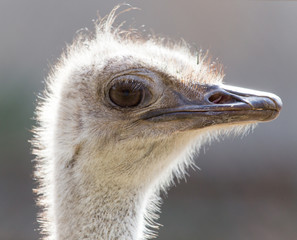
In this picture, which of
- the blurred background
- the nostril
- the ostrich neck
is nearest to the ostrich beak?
the nostril

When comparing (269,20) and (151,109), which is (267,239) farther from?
(151,109)

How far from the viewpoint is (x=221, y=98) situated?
2133 millimetres

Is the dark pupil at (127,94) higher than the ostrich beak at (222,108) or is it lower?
higher

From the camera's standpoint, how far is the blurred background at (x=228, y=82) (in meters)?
5.46

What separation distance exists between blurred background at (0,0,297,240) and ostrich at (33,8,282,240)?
313 centimetres

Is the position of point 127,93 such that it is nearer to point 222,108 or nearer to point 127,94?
point 127,94

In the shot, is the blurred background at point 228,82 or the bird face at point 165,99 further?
the blurred background at point 228,82

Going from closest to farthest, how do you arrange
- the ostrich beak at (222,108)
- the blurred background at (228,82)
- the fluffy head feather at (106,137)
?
1. the ostrich beak at (222,108)
2. the fluffy head feather at (106,137)
3. the blurred background at (228,82)

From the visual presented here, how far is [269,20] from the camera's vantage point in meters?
5.95

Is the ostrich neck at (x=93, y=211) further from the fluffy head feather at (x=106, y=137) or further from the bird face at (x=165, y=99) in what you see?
the bird face at (x=165, y=99)

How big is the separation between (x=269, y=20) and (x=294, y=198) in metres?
1.78

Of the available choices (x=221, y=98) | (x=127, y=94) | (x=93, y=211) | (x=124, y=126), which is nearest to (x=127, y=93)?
(x=127, y=94)

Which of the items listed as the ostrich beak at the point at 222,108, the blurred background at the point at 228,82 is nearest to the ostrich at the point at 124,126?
the ostrich beak at the point at 222,108

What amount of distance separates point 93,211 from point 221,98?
2.03ft
